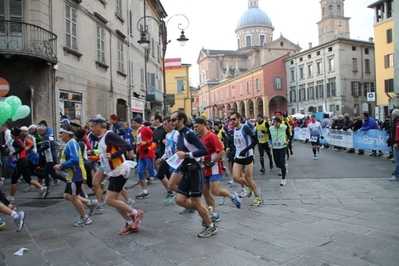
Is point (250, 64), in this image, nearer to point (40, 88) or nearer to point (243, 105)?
point (243, 105)

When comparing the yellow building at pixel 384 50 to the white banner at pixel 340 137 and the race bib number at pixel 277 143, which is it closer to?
the white banner at pixel 340 137

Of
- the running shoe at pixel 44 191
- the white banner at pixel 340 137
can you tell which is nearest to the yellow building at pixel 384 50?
the white banner at pixel 340 137

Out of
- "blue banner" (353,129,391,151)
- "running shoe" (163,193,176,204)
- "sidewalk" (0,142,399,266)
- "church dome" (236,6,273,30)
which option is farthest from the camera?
"church dome" (236,6,273,30)

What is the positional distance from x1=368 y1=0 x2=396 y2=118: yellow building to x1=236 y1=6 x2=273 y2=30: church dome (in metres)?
44.6

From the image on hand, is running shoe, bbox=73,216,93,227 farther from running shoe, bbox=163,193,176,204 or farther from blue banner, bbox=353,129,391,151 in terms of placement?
blue banner, bbox=353,129,391,151

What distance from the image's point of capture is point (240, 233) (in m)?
5.16

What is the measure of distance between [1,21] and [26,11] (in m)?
0.91

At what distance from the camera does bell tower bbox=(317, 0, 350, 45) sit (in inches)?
2842

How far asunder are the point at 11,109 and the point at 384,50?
135 feet

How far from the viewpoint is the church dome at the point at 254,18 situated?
82.6 meters

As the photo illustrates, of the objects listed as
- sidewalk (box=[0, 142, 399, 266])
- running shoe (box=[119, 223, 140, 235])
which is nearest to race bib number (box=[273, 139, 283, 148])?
sidewalk (box=[0, 142, 399, 266])

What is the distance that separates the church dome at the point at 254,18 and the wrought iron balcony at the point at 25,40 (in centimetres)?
7662

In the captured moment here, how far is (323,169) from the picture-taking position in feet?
37.4

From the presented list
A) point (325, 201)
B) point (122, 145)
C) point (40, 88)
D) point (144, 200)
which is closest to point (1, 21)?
point (40, 88)
